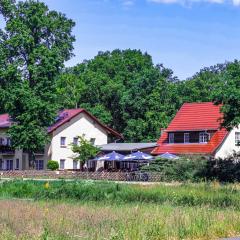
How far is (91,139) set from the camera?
78500 mm

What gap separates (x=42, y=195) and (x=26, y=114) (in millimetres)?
39012

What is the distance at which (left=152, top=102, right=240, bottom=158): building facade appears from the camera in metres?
64.7

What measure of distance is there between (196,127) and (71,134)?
17490 mm

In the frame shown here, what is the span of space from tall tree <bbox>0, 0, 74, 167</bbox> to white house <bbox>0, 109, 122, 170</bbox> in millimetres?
5620

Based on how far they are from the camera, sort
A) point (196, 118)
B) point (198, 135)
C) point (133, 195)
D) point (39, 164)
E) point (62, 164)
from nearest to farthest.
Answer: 1. point (133, 195)
2. point (198, 135)
3. point (196, 118)
4. point (62, 164)
5. point (39, 164)

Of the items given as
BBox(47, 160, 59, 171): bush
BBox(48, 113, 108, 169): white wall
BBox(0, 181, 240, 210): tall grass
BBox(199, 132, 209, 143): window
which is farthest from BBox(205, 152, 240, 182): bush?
BBox(48, 113, 108, 169): white wall

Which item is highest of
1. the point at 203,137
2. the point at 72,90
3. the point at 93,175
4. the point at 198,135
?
the point at 72,90

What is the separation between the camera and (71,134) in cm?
7656

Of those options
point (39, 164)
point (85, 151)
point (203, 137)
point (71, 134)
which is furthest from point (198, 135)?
point (39, 164)

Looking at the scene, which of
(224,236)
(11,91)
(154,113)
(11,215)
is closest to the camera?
(224,236)

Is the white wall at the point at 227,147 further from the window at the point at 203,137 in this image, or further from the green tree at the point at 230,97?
the green tree at the point at 230,97

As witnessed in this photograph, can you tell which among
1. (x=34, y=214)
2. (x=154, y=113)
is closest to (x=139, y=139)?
(x=154, y=113)

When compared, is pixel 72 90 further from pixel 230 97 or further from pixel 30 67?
pixel 230 97

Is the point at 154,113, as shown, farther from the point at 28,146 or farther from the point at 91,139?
the point at 28,146
